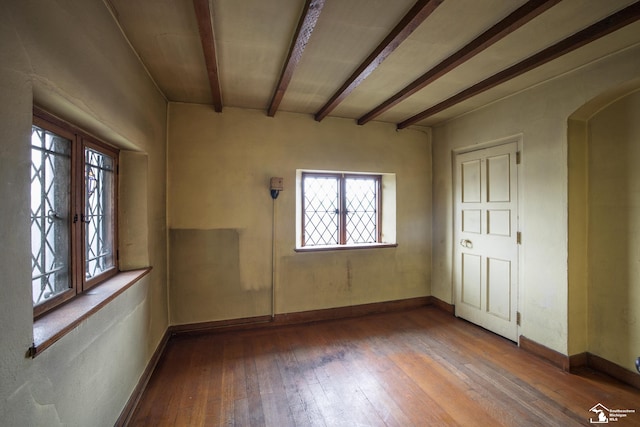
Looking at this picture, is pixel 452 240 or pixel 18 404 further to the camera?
pixel 452 240

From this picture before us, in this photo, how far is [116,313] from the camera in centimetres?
160

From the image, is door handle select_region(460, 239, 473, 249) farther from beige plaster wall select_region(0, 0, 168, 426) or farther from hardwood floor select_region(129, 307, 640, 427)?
beige plaster wall select_region(0, 0, 168, 426)

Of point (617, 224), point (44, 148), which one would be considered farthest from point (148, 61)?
point (617, 224)

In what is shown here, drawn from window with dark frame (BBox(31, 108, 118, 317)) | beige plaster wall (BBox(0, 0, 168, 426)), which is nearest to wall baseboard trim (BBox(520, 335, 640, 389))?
beige plaster wall (BBox(0, 0, 168, 426))

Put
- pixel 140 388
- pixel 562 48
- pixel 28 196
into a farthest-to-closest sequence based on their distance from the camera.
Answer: pixel 140 388 → pixel 562 48 → pixel 28 196

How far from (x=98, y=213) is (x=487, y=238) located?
344 centimetres

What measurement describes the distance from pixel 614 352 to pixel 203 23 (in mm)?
3650

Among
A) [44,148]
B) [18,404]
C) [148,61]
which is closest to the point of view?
[18,404]

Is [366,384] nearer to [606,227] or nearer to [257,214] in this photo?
[257,214]

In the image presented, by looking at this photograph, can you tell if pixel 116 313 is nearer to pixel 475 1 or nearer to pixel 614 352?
pixel 475 1

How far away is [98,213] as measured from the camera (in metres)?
1.77

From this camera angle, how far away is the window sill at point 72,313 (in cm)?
100

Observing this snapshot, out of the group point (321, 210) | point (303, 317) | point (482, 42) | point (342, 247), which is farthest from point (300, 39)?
point (303, 317)

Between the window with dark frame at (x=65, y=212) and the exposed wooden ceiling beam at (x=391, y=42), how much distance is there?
6.02 feet
